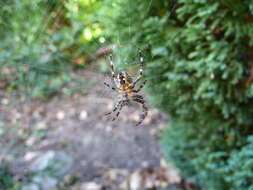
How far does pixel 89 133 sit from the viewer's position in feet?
16.2

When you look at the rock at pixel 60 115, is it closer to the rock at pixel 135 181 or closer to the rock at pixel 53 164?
the rock at pixel 53 164

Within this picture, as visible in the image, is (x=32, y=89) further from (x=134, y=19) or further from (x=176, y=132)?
(x=134, y=19)

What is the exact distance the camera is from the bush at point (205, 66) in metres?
2.07

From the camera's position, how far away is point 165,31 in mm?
2277

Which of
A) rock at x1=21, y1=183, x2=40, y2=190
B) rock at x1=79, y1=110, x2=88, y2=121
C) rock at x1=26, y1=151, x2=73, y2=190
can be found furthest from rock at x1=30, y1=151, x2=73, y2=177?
rock at x1=79, y1=110, x2=88, y2=121

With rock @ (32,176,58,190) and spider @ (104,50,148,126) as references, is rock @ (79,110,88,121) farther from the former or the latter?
spider @ (104,50,148,126)

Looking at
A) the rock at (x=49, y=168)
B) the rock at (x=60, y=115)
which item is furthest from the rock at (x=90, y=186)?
the rock at (x=60, y=115)

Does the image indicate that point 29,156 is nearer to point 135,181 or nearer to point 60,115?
point 60,115

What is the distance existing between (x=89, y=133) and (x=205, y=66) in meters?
3.15

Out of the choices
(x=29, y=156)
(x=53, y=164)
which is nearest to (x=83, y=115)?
(x=29, y=156)

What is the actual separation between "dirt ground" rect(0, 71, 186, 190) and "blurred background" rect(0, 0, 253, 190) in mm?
18

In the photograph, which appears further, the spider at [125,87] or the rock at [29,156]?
the rock at [29,156]

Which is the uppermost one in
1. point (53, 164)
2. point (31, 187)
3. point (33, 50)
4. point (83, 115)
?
point (33, 50)

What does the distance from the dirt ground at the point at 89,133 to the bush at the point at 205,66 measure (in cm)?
136
